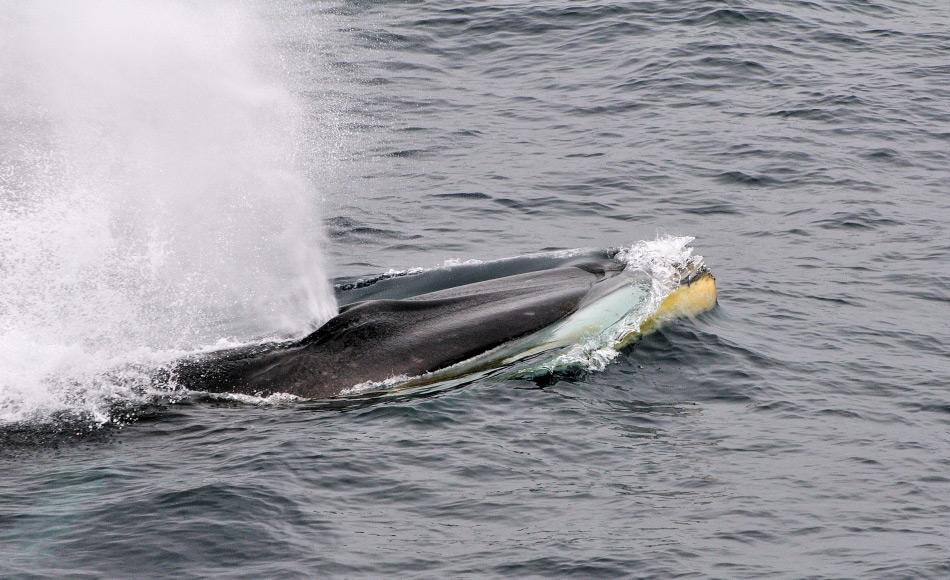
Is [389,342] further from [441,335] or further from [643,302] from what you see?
[643,302]

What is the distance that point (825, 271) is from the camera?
20.6 m

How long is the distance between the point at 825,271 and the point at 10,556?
14089mm

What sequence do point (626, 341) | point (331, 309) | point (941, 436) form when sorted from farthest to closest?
point (331, 309) → point (626, 341) → point (941, 436)

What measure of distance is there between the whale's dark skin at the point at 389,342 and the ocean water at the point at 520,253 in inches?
18.3

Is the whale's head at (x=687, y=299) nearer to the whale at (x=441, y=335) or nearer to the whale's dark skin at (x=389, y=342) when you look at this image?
the whale at (x=441, y=335)

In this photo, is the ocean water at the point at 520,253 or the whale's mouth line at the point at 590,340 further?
the whale's mouth line at the point at 590,340

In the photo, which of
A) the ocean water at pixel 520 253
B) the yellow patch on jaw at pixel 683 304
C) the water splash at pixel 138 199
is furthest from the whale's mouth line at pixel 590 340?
the water splash at pixel 138 199

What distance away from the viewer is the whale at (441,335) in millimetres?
14062

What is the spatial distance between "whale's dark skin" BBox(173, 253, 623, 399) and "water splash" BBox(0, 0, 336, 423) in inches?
39.3

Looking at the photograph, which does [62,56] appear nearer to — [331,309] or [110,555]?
[331,309]

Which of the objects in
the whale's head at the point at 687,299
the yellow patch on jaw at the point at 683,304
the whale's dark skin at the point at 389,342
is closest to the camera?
the whale's dark skin at the point at 389,342

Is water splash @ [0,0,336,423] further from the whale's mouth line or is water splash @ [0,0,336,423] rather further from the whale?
the whale's mouth line

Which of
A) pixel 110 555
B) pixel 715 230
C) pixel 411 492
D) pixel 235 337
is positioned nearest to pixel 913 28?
pixel 715 230

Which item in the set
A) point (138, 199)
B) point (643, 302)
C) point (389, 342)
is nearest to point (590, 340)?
point (643, 302)
